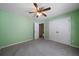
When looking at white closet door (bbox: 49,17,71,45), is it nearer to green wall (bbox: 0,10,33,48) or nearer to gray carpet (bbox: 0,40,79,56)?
gray carpet (bbox: 0,40,79,56)

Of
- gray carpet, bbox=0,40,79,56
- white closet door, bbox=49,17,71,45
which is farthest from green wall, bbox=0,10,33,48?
white closet door, bbox=49,17,71,45

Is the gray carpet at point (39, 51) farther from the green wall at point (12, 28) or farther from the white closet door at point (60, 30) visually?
the white closet door at point (60, 30)

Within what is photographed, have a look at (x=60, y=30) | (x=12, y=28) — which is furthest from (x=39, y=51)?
(x=60, y=30)

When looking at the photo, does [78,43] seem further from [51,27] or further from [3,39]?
[3,39]

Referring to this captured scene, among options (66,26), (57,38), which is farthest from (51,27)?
(66,26)

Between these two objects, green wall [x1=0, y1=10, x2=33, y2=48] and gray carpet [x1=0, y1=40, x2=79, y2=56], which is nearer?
gray carpet [x1=0, y1=40, x2=79, y2=56]

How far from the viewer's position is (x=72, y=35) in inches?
137

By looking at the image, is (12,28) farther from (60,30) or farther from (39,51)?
(60,30)

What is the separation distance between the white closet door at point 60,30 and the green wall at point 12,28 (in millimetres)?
1882

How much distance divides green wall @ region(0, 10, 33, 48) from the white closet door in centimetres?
188

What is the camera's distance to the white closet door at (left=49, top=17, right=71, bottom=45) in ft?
12.4

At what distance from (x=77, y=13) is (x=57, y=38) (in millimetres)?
2090

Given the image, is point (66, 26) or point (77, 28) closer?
point (77, 28)

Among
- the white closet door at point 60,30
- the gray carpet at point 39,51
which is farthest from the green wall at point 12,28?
the white closet door at point 60,30
